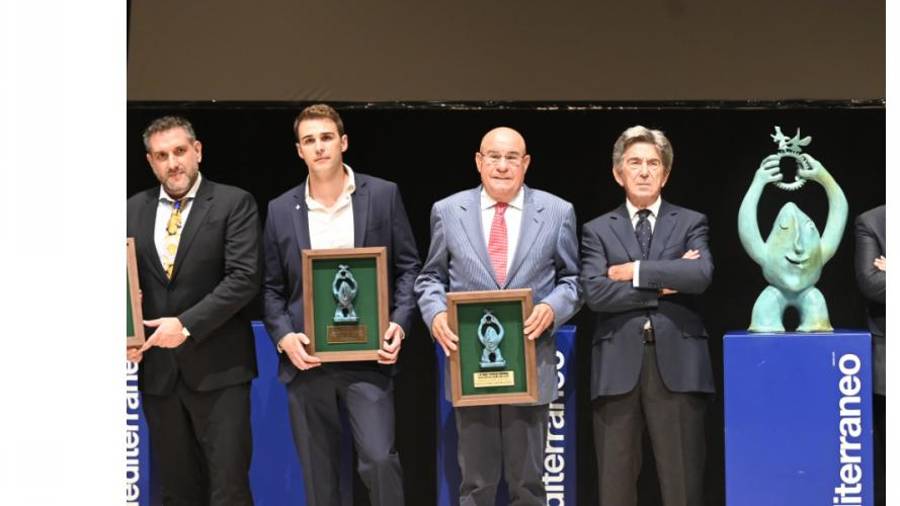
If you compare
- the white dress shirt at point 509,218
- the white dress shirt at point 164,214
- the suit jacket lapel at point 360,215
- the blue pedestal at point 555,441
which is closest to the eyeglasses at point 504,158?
the white dress shirt at point 509,218

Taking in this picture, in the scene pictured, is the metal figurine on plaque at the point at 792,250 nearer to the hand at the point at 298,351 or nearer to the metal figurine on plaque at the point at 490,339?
the metal figurine on plaque at the point at 490,339

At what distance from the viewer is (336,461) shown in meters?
5.45

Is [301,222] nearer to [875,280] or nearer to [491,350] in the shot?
[491,350]

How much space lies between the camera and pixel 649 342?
5.41 m

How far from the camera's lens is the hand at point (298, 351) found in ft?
17.6

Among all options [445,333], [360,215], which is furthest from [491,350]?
[360,215]

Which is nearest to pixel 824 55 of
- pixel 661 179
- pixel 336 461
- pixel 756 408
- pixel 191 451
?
pixel 661 179

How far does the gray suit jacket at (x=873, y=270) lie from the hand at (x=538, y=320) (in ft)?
4.59

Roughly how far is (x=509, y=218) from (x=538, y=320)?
49 cm

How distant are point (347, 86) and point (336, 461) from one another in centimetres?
190

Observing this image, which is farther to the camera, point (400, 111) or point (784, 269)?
point (400, 111)

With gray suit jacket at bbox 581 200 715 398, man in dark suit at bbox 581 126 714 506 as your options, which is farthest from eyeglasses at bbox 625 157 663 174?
gray suit jacket at bbox 581 200 715 398
